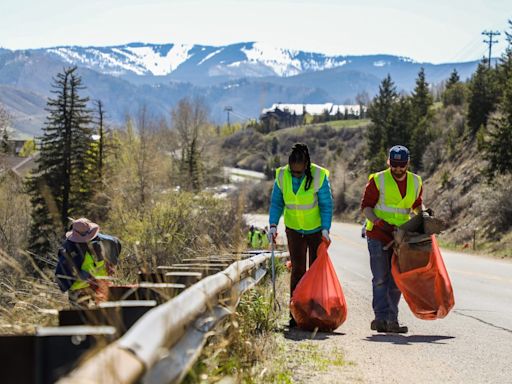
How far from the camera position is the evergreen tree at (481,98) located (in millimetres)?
62062

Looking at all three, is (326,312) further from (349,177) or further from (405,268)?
(349,177)

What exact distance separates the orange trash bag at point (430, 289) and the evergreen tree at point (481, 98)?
2152 inches

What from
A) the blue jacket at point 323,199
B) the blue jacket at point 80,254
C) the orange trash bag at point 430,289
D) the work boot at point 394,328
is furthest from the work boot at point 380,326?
the blue jacket at point 80,254

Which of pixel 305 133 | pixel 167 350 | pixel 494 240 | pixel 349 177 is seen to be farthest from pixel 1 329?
pixel 305 133

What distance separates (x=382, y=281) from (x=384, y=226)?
23.4 inches

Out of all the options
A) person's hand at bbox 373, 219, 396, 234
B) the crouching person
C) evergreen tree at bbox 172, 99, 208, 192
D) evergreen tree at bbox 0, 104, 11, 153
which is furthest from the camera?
evergreen tree at bbox 172, 99, 208, 192

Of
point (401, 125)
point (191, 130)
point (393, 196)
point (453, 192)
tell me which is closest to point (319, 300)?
point (393, 196)

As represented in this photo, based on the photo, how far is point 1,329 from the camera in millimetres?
4789

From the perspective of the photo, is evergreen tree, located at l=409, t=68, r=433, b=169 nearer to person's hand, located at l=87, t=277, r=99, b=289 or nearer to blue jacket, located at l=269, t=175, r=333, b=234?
blue jacket, located at l=269, t=175, r=333, b=234

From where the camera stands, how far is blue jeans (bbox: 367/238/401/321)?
9320mm

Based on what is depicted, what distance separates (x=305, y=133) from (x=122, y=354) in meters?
170

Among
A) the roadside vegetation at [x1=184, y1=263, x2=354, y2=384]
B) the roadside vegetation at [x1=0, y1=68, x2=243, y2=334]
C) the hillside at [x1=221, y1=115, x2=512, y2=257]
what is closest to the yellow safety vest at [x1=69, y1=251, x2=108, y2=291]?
the roadside vegetation at [x1=184, y1=263, x2=354, y2=384]

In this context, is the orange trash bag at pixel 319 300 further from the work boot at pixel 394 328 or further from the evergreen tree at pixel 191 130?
the evergreen tree at pixel 191 130

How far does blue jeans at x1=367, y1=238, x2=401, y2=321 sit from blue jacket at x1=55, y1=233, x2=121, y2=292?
2729mm
